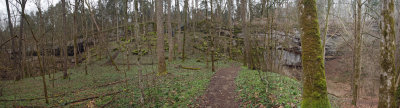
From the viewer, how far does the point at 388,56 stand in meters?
4.36

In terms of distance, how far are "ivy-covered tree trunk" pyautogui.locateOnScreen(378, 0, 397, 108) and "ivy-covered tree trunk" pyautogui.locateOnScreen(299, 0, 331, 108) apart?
5.48 ft

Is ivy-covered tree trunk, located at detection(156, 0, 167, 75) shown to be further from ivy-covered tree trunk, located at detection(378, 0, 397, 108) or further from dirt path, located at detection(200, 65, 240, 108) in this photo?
ivy-covered tree trunk, located at detection(378, 0, 397, 108)

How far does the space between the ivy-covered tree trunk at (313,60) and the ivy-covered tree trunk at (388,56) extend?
1.67 m

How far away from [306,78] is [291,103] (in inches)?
83.5

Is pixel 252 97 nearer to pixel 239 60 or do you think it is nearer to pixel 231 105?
pixel 231 105

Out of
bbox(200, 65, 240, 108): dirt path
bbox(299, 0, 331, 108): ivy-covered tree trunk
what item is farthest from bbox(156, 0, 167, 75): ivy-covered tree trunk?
bbox(299, 0, 331, 108): ivy-covered tree trunk

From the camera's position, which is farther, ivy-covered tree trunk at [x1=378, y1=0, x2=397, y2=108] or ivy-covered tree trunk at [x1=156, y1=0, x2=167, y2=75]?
ivy-covered tree trunk at [x1=156, y1=0, x2=167, y2=75]

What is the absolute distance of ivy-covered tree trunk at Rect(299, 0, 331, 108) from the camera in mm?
4109

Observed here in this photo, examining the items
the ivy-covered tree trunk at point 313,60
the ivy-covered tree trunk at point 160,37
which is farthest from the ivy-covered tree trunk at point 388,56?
the ivy-covered tree trunk at point 160,37

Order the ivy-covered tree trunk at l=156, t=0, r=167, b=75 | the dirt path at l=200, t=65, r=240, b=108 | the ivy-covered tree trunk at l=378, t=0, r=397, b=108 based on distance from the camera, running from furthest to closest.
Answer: the ivy-covered tree trunk at l=156, t=0, r=167, b=75
the dirt path at l=200, t=65, r=240, b=108
the ivy-covered tree trunk at l=378, t=0, r=397, b=108

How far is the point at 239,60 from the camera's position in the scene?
26.7m

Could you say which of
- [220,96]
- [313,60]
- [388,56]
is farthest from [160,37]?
[388,56]

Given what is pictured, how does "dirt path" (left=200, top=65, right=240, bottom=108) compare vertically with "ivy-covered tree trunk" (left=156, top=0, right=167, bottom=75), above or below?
below

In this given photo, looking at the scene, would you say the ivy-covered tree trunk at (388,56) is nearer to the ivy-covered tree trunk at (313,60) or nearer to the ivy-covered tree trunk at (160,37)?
the ivy-covered tree trunk at (313,60)
